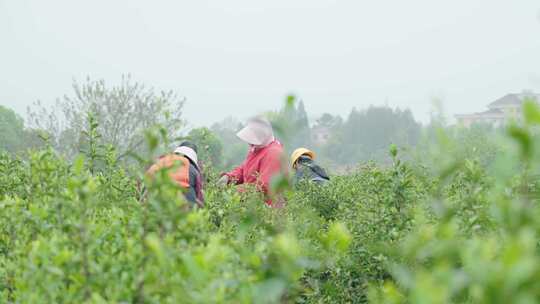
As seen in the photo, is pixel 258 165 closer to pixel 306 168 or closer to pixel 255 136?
pixel 255 136

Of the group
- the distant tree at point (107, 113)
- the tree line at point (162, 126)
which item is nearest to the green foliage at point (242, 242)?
the tree line at point (162, 126)

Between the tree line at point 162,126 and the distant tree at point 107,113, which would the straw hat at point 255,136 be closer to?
the tree line at point 162,126

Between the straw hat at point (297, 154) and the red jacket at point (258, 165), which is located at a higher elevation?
the straw hat at point (297, 154)

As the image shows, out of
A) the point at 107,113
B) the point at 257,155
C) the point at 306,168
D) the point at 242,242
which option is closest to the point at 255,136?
the point at 257,155

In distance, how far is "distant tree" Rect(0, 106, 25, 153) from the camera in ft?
79.5

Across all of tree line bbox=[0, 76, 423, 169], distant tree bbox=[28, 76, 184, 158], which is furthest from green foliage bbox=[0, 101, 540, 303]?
distant tree bbox=[28, 76, 184, 158]

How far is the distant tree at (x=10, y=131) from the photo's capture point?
2423 centimetres

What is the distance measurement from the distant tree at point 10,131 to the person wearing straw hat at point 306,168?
1640cm

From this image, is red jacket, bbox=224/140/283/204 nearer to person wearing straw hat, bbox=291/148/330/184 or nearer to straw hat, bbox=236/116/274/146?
straw hat, bbox=236/116/274/146

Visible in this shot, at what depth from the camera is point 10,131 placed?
27938mm

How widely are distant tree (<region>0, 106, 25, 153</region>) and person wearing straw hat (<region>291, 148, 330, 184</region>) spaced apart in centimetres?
1640

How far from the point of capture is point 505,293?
1104mm

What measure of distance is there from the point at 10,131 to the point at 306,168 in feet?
79.7

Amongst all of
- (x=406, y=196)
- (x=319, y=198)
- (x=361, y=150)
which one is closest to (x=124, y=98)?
(x=319, y=198)
